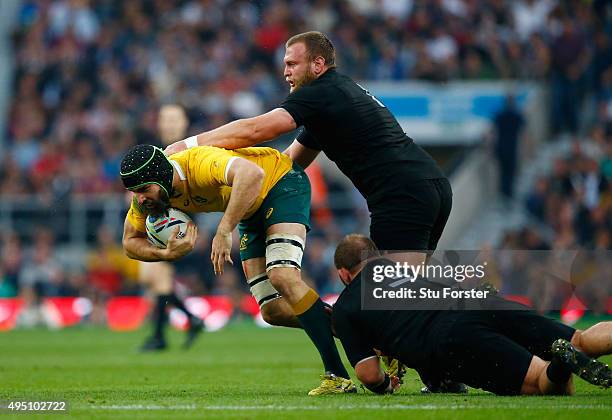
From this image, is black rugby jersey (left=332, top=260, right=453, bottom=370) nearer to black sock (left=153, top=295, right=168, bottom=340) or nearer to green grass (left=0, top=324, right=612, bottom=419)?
green grass (left=0, top=324, right=612, bottom=419)

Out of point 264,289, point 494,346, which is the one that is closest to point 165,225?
point 264,289

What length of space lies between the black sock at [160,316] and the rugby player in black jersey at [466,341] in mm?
5876

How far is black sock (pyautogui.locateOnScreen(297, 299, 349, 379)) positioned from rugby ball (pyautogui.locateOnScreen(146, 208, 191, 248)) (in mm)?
985

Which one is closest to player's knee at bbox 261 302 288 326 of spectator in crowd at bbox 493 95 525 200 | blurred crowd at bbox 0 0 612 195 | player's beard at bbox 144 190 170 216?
player's beard at bbox 144 190 170 216

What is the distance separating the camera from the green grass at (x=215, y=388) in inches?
256

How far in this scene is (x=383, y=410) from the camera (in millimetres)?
6520

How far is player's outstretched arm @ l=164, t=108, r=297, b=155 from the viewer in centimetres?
778

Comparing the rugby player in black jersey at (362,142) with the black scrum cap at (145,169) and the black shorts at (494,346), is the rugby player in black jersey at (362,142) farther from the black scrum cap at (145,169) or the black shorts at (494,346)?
the black shorts at (494,346)

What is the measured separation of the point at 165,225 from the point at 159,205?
168 mm

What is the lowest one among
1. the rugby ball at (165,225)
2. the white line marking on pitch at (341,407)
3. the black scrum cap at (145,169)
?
the white line marking on pitch at (341,407)

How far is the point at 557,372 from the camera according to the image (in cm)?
690

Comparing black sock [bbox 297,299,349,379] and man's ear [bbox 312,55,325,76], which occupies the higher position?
man's ear [bbox 312,55,325,76]

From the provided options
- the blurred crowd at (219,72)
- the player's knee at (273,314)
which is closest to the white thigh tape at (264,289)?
the player's knee at (273,314)

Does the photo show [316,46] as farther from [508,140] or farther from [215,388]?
[508,140]
